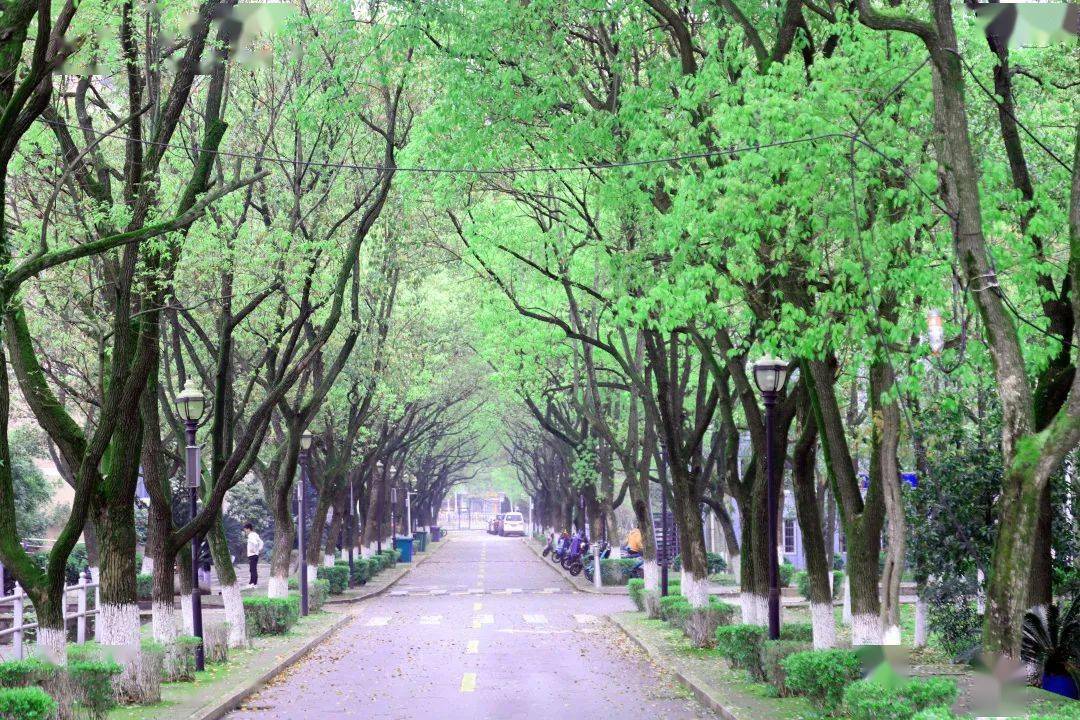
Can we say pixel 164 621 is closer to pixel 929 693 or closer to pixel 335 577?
pixel 929 693

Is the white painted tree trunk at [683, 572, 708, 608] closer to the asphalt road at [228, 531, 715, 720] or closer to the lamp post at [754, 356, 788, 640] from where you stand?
the asphalt road at [228, 531, 715, 720]

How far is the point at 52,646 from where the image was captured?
12281mm

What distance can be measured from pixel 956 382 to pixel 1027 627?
2712 mm

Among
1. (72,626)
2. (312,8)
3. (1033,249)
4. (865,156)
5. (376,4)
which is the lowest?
(72,626)

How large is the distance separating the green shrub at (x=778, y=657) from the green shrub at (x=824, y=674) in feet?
4.80

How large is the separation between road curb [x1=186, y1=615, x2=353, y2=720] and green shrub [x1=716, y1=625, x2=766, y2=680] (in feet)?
19.1

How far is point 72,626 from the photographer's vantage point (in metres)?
23.2

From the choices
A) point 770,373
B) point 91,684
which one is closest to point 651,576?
point 770,373

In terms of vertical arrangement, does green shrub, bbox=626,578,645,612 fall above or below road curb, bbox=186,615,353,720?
below

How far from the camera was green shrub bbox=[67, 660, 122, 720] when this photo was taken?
1205 centimetres

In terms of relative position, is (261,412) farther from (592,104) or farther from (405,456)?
(405,456)

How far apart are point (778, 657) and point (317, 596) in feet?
58.9

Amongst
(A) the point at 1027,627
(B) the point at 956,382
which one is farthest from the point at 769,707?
(B) the point at 956,382

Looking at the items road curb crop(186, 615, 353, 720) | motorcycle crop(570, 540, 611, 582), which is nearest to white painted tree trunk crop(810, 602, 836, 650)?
road curb crop(186, 615, 353, 720)
